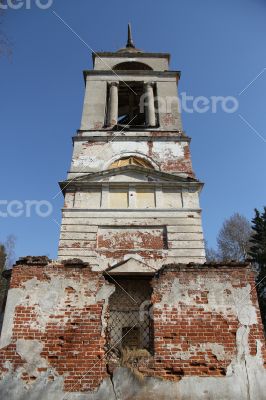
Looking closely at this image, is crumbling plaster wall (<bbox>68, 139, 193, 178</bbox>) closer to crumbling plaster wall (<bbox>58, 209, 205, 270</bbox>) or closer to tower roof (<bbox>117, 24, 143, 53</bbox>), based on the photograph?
crumbling plaster wall (<bbox>58, 209, 205, 270</bbox>)

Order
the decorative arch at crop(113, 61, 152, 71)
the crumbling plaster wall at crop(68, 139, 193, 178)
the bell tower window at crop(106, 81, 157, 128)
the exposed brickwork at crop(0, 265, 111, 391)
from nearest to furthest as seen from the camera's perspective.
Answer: the exposed brickwork at crop(0, 265, 111, 391)
the crumbling plaster wall at crop(68, 139, 193, 178)
the bell tower window at crop(106, 81, 157, 128)
the decorative arch at crop(113, 61, 152, 71)

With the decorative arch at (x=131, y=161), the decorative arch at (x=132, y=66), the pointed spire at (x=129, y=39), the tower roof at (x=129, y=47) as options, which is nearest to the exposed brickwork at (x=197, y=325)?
the decorative arch at (x=131, y=161)

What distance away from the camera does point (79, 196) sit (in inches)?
449

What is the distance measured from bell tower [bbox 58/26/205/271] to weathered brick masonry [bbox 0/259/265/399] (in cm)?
370

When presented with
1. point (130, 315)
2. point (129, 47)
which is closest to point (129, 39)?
point (129, 47)

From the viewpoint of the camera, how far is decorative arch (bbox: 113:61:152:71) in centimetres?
1766

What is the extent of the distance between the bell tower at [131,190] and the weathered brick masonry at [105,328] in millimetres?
3702

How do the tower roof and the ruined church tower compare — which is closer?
the ruined church tower

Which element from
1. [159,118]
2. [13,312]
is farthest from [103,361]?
[159,118]

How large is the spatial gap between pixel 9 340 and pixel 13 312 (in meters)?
0.44

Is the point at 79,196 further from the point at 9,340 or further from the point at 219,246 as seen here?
the point at 219,246

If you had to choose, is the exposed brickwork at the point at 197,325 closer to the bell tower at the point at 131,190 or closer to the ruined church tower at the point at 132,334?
the ruined church tower at the point at 132,334

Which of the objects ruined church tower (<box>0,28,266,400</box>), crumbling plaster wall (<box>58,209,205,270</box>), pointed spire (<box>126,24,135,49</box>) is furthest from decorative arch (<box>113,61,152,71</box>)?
ruined church tower (<box>0,28,266,400</box>)

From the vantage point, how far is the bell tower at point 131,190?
33.4 feet
